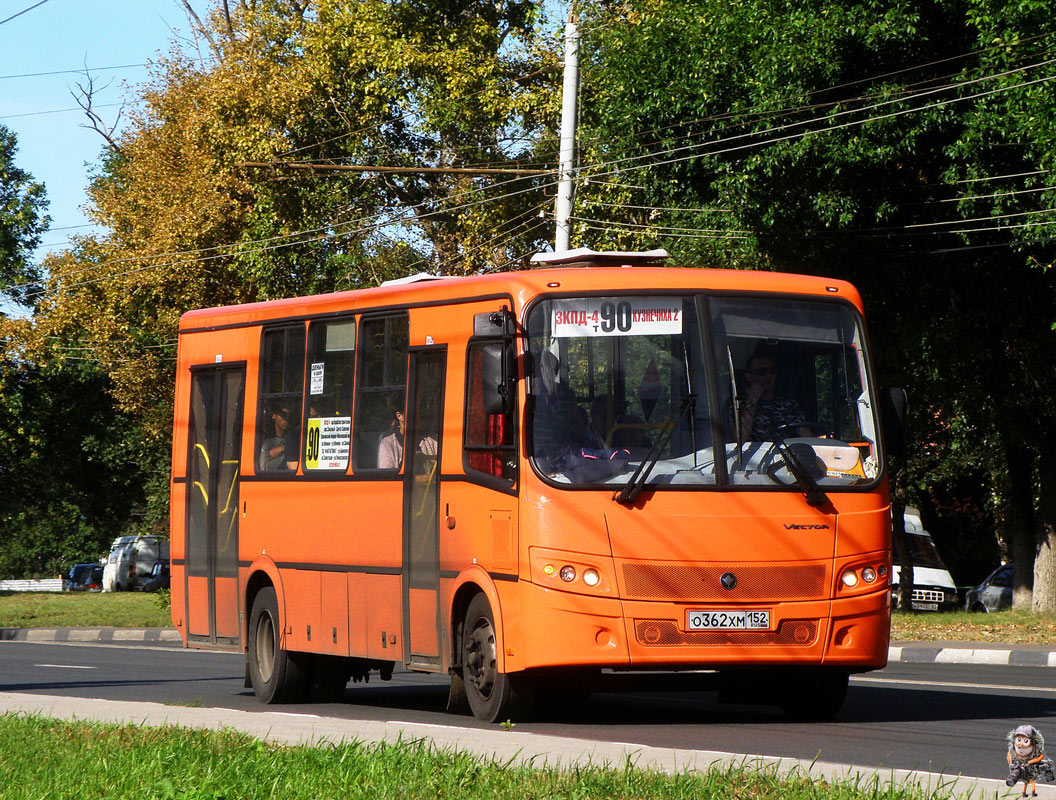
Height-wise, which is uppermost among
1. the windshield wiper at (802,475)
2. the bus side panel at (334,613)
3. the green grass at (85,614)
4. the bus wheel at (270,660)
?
the windshield wiper at (802,475)

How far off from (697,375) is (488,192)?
76.8 feet

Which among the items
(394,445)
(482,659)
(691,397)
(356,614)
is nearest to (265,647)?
(356,614)

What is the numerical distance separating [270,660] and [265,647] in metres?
0.15

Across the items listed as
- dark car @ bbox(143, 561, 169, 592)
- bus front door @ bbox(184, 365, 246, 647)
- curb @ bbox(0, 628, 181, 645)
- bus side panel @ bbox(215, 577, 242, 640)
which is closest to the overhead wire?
curb @ bbox(0, 628, 181, 645)

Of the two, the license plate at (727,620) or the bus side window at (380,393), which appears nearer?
the license plate at (727,620)

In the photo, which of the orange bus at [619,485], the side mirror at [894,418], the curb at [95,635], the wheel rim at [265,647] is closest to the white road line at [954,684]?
the orange bus at [619,485]

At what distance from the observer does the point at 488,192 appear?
3406 cm

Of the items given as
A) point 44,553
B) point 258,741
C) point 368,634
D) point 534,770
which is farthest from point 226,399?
point 44,553

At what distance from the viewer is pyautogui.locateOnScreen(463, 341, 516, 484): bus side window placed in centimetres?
1106

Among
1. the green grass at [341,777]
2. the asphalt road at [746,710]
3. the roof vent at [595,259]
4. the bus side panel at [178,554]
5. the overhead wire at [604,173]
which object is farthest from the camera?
the overhead wire at [604,173]

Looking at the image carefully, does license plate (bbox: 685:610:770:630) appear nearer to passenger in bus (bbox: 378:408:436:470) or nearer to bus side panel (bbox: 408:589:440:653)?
bus side panel (bbox: 408:589:440:653)

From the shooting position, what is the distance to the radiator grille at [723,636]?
1064 centimetres

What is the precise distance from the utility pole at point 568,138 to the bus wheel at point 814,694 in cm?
1083

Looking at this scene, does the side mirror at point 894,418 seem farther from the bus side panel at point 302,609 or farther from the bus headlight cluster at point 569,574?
the bus side panel at point 302,609
